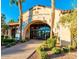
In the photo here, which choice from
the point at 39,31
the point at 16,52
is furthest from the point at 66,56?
the point at 39,31

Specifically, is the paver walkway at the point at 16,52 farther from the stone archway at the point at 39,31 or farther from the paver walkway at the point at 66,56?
the stone archway at the point at 39,31

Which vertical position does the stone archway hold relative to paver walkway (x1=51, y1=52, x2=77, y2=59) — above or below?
above

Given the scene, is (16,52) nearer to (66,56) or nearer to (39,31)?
(66,56)

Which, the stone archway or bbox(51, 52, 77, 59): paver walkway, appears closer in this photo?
bbox(51, 52, 77, 59): paver walkway

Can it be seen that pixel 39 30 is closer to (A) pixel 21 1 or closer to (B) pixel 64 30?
(A) pixel 21 1

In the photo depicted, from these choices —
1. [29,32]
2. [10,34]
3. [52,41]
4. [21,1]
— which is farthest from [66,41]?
[10,34]

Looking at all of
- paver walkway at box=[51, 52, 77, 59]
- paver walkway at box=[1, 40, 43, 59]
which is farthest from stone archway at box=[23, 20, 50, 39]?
paver walkway at box=[51, 52, 77, 59]

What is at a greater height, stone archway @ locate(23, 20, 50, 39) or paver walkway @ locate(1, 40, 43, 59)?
stone archway @ locate(23, 20, 50, 39)

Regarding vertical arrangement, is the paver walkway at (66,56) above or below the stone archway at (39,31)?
below

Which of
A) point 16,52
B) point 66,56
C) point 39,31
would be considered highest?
point 39,31

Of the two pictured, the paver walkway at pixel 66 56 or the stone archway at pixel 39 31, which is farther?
the stone archway at pixel 39 31

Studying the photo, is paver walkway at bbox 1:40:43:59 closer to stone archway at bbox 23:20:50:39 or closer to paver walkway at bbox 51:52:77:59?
paver walkway at bbox 51:52:77:59

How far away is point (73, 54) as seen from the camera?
14.4 metres

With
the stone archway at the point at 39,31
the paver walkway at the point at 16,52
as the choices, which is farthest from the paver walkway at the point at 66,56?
the stone archway at the point at 39,31
